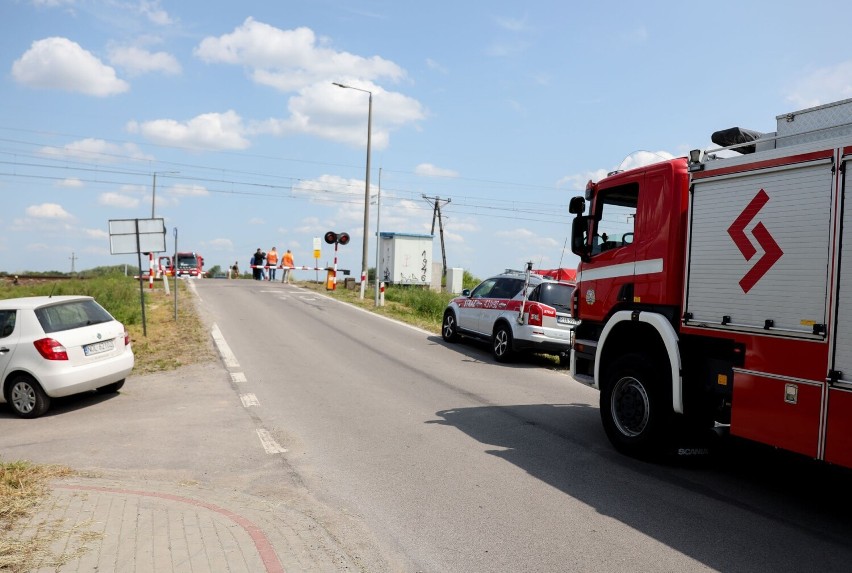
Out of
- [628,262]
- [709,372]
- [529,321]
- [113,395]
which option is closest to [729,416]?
[709,372]

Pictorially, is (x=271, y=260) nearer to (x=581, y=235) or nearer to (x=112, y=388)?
(x=112, y=388)

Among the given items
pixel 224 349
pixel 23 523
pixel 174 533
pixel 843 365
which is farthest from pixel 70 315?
pixel 843 365

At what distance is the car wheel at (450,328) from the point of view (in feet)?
54.4

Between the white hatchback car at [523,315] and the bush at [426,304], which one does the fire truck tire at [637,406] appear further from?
the bush at [426,304]

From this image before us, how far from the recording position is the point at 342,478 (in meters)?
6.15

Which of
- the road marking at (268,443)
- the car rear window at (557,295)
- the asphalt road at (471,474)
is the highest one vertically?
the car rear window at (557,295)

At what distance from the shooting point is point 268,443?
24.1ft

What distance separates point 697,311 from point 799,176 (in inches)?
58.1

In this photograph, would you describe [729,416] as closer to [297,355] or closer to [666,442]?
[666,442]

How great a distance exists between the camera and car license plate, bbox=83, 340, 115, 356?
9518 millimetres

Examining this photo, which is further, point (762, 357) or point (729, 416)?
point (729, 416)

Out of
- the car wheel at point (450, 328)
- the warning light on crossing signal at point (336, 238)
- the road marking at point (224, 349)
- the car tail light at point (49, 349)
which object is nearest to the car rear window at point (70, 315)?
the car tail light at point (49, 349)

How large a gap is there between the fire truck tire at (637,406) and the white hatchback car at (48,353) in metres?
6.85

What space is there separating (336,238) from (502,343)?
2034 centimetres
